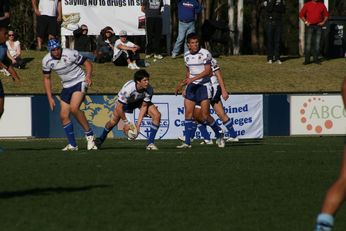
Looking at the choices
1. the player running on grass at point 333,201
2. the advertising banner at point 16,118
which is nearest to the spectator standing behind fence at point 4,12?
the advertising banner at point 16,118

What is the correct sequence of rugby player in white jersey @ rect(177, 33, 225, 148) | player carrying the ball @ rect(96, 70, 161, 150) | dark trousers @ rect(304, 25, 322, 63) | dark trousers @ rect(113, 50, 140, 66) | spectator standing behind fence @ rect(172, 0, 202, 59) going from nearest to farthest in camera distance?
player carrying the ball @ rect(96, 70, 161, 150) < rugby player in white jersey @ rect(177, 33, 225, 148) < spectator standing behind fence @ rect(172, 0, 202, 59) < dark trousers @ rect(113, 50, 140, 66) < dark trousers @ rect(304, 25, 322, 63)

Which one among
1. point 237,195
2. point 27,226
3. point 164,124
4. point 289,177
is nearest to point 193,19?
point 164,124

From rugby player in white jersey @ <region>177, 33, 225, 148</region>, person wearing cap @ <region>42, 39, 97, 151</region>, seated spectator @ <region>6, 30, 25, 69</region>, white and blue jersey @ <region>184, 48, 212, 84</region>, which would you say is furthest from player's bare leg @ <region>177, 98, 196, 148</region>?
seated spectator @ <region>6, 30, 25, 69</region>

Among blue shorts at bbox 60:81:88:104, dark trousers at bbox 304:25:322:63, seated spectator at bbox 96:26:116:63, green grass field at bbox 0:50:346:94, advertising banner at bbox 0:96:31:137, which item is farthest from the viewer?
dark trousers at bbox 304:25:322:63

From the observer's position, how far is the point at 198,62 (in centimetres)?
2089

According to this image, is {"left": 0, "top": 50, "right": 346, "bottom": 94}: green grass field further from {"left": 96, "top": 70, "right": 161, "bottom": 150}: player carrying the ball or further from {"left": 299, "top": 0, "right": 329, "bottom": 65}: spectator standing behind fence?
{"left": 96, "top": 70, "right": 161, "bottom": 150}: player carrying the ball

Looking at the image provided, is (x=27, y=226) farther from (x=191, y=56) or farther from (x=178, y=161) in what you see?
(x=191, y=56)

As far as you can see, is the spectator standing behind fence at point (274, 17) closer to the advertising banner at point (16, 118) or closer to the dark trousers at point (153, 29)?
the dark trousers at point (153, 29)

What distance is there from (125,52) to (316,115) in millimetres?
6909

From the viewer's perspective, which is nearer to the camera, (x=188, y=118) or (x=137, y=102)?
(x=137, y=102)

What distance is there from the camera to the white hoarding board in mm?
27703

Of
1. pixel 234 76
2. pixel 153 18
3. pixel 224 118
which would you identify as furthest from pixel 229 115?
pixel 153 18

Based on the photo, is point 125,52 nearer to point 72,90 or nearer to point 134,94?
point 134,94

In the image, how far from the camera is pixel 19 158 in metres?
17.6
